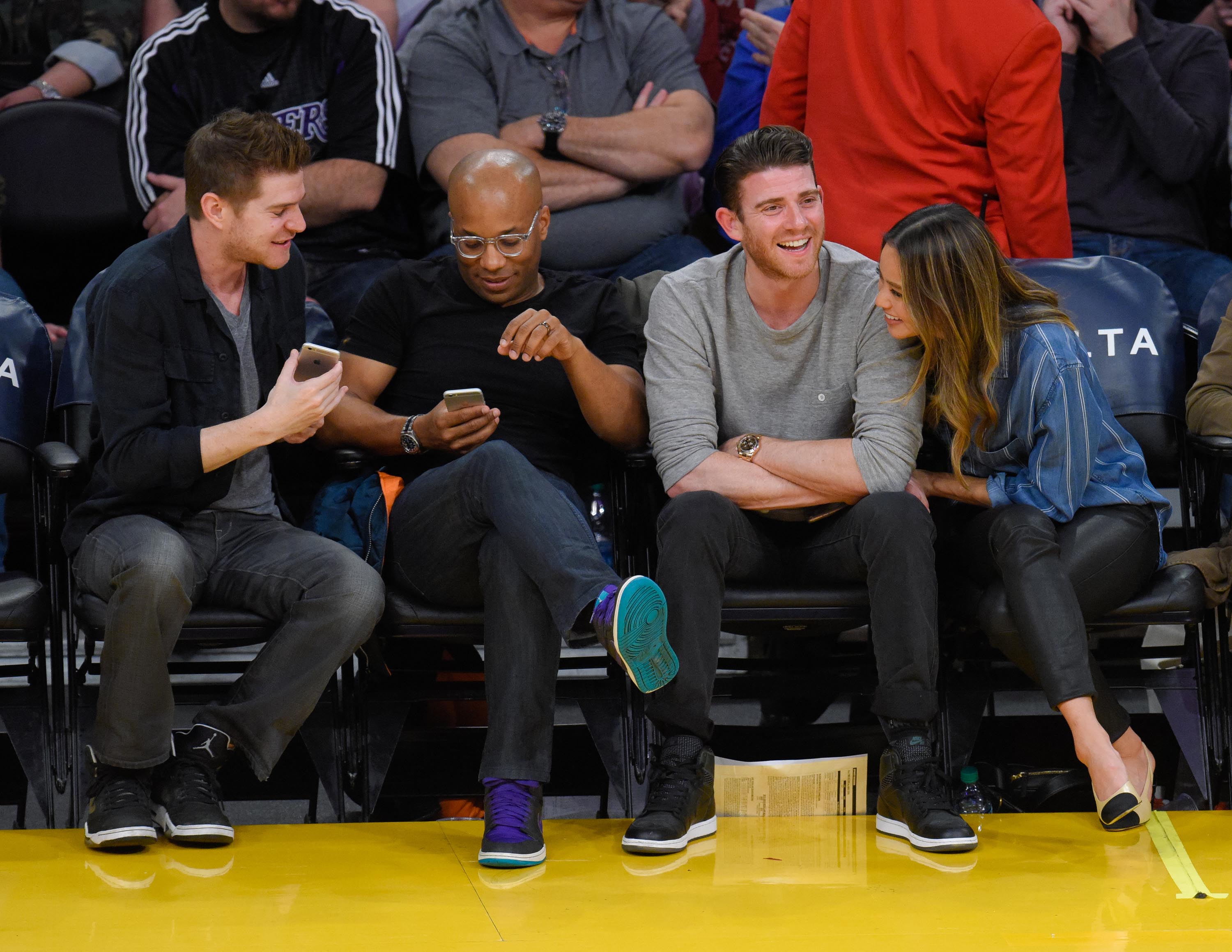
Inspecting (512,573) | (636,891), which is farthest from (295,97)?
(636,891)

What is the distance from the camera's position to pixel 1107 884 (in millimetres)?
2439

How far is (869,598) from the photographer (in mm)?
2758

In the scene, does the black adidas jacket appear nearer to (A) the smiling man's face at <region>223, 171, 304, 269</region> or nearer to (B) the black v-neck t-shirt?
(B) the black v-neck t-shirt

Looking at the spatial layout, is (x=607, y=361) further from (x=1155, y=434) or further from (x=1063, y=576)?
(x=1155, y=434)

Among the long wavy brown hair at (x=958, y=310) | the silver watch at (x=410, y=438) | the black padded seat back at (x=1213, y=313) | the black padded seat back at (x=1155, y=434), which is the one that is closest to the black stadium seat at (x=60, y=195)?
the silver watch at (x=410, y=438)

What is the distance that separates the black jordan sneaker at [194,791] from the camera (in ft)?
8.46

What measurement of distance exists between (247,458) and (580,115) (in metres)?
1.61

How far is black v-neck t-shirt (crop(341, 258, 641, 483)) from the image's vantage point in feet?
10.5

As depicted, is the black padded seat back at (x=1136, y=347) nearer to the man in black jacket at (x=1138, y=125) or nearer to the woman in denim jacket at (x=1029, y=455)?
the woman in denim jacket at (x=1029, y=455)

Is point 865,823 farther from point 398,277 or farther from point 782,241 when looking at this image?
point 398,277

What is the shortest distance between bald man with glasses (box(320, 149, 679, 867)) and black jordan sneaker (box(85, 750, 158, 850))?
1.93 ft

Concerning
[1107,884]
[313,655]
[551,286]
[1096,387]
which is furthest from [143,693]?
[1096,387]

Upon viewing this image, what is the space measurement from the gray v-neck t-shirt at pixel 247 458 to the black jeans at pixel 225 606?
0.04 meters

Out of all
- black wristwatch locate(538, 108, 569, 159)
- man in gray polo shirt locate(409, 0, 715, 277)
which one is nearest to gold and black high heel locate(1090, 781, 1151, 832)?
man in gray polo shirt locate(409, 0, 715, 277)
